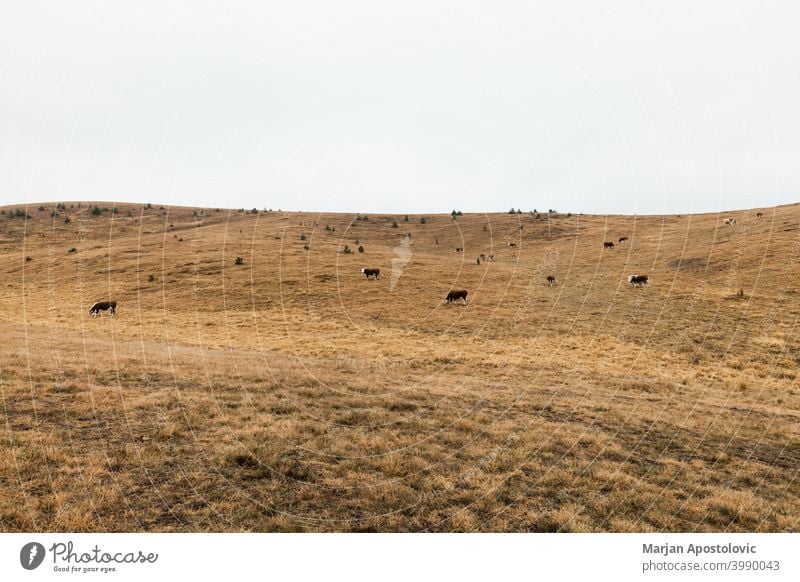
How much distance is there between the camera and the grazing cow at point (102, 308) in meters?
37.8

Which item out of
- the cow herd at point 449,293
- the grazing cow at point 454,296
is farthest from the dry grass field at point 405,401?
the grazing cow at point 454,296

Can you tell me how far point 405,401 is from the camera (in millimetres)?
15234

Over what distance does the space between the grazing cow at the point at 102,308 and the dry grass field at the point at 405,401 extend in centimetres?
158

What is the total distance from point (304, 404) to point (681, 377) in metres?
20.2

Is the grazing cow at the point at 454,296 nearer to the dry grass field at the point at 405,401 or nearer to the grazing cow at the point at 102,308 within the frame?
the dry grass field at the point at 405,401

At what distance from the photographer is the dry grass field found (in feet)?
27.8

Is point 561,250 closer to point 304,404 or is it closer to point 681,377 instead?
point 681,377

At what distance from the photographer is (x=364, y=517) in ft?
26.5

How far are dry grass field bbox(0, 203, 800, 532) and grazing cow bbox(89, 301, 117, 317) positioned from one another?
1579 millimetres

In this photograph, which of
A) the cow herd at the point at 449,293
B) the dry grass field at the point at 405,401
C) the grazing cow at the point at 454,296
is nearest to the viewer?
the dry grass field at the point at 405,401

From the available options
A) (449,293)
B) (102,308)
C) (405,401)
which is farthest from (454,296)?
(102,308)

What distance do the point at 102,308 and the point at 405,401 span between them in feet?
118

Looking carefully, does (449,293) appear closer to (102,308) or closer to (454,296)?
(454,296)

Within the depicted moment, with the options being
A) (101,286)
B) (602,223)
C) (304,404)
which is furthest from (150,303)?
(602,223)
